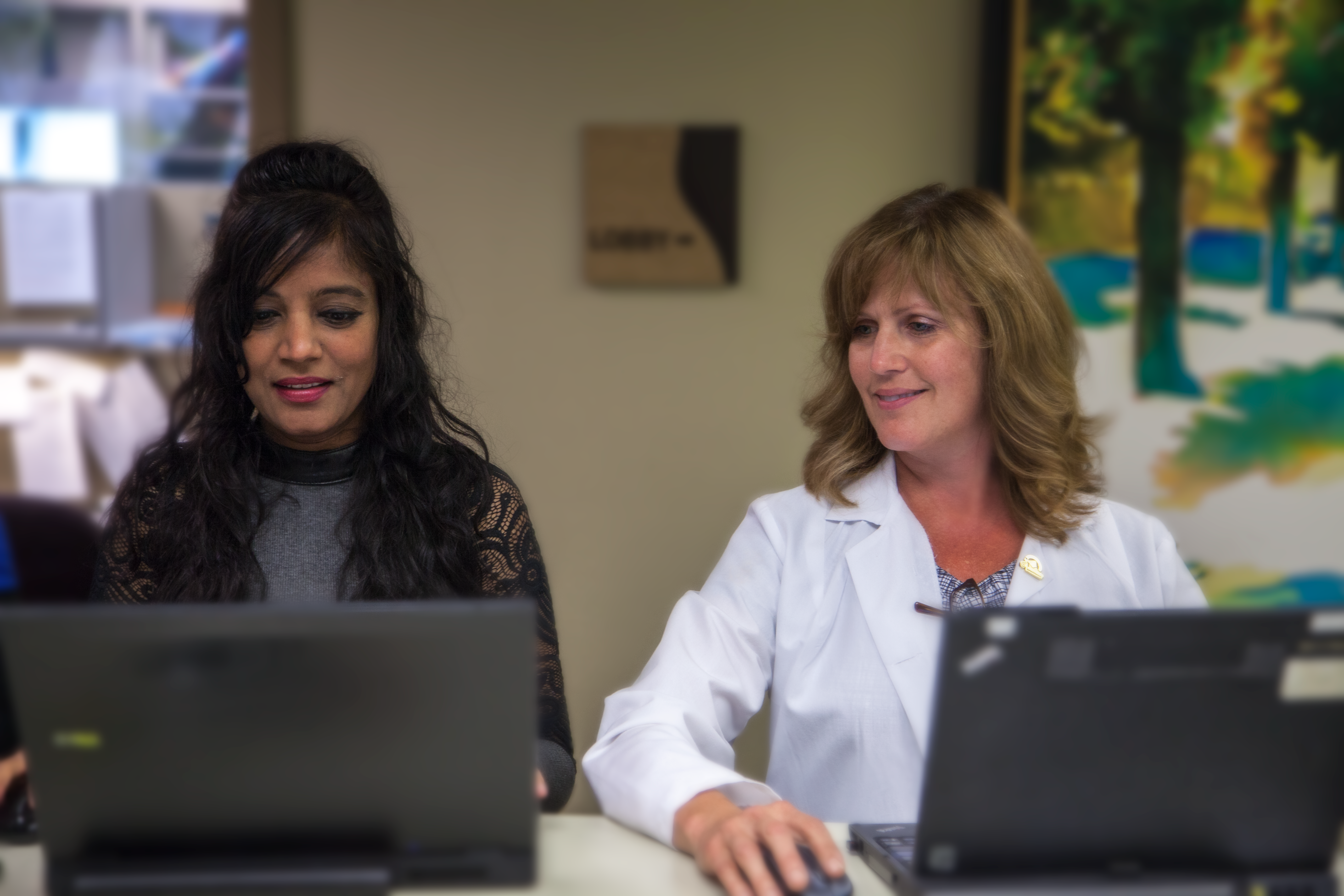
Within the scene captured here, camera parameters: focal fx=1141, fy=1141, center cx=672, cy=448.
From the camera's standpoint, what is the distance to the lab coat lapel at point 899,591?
65.7 inches

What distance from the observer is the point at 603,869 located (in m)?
1.25

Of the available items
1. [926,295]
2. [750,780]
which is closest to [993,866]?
[750,780]

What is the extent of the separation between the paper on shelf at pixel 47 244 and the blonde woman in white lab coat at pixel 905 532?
2.10 m

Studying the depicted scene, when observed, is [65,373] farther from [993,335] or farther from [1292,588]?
[1292,588]

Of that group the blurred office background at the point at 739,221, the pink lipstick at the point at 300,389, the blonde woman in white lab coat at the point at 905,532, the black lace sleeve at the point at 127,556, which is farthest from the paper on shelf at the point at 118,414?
the blonde woman in white lab coat at the point at 905,532

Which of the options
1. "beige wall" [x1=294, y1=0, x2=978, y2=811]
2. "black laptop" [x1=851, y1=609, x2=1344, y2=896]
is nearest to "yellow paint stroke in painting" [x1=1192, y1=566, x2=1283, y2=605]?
"beige wall" [x1=294, y1=0, x2=978, y2=811]

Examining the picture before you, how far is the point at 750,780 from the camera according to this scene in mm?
1384

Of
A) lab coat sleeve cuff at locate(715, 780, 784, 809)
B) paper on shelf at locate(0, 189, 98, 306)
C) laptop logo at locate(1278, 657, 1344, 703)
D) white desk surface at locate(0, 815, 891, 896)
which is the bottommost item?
white desk surface at locate(0, 815, 891, 896)

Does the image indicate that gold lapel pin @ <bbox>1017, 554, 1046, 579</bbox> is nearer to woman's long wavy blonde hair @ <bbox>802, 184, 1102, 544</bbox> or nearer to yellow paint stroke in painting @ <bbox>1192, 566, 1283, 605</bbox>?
woman's long wavy blonde hair @ <bbox>802, 184, 1102, 544</bbox>

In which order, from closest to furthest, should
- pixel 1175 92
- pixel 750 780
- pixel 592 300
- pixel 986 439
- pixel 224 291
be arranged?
pixel 750 780, pixel 224 291, pixel 986 439, pixel 1175 92, pixel 592 300

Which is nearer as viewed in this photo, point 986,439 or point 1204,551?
point 986,439

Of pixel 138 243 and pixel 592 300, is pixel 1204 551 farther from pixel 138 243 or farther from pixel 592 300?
pixel 138 243

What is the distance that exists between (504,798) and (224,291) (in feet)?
3.27

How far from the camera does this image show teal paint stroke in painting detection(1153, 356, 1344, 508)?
282cm
